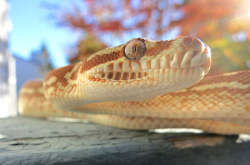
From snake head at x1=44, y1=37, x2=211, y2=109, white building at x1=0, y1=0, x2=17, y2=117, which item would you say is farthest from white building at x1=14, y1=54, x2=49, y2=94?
snake head at x1=44, y1=37, x2=211, y2=109

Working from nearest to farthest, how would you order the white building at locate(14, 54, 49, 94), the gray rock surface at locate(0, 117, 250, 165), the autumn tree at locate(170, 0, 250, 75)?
the gray rock surface at locate(0, 117, 250, 165) → the autumn tree at locate(170, 0, 250, 75) → the white building at locate(14, 54, 49, 94)

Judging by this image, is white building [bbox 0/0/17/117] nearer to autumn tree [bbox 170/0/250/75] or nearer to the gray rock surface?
the gray rock surface

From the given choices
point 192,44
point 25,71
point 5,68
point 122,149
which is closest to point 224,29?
point 192,44

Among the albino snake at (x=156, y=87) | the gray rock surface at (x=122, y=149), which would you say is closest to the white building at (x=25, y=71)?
the albino snake at (x=156, y=87)

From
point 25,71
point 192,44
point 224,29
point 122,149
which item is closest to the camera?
point 192,44

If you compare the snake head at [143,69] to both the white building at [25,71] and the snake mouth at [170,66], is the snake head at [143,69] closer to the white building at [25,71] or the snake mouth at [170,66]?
the snake mouth at [170,66]

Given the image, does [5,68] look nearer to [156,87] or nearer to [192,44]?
[156,87]

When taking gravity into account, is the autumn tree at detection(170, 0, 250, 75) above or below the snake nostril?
above

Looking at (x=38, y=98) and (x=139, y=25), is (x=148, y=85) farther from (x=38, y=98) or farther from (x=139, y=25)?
(x=139, y=25)
